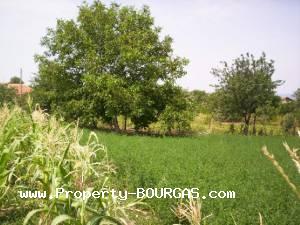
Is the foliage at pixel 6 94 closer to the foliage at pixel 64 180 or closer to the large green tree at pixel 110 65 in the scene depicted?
the large green tree at pixel 110 65

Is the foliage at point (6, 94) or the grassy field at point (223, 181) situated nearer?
the grassy field at point (223, 181)

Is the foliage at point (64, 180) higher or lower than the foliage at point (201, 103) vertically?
lower

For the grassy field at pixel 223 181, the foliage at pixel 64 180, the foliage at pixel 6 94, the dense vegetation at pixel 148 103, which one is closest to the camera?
the foliage at pixel 64 180

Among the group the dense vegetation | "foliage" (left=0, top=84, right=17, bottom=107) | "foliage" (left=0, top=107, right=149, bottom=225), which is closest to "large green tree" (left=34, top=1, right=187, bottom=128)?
the dense vegetation

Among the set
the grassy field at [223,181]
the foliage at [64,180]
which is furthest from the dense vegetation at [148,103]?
the foliage at [64,180]

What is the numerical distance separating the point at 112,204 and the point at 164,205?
3.06 meters

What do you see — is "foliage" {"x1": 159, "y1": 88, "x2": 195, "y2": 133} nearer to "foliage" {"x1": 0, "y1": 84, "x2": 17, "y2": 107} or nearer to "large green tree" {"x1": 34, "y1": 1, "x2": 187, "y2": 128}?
"large green tree" {"x1": 34, "y1": 1, "x2": 187, "y2": 128}

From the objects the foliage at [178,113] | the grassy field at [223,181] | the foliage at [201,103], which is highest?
the foliage at [201,103]

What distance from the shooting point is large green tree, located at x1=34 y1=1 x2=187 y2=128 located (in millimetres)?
22547

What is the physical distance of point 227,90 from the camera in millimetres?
28781

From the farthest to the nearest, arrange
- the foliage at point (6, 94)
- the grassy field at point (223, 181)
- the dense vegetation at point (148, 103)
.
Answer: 1. the foliage at point (6, 94)
2. the dense vegetation at point (148, 103)
3. the grassy field at point (223, 181)

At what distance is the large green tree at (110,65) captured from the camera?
888 inches

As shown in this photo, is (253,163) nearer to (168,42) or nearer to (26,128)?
Answer: (26,128)

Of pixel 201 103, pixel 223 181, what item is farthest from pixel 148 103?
pixel 201 103
